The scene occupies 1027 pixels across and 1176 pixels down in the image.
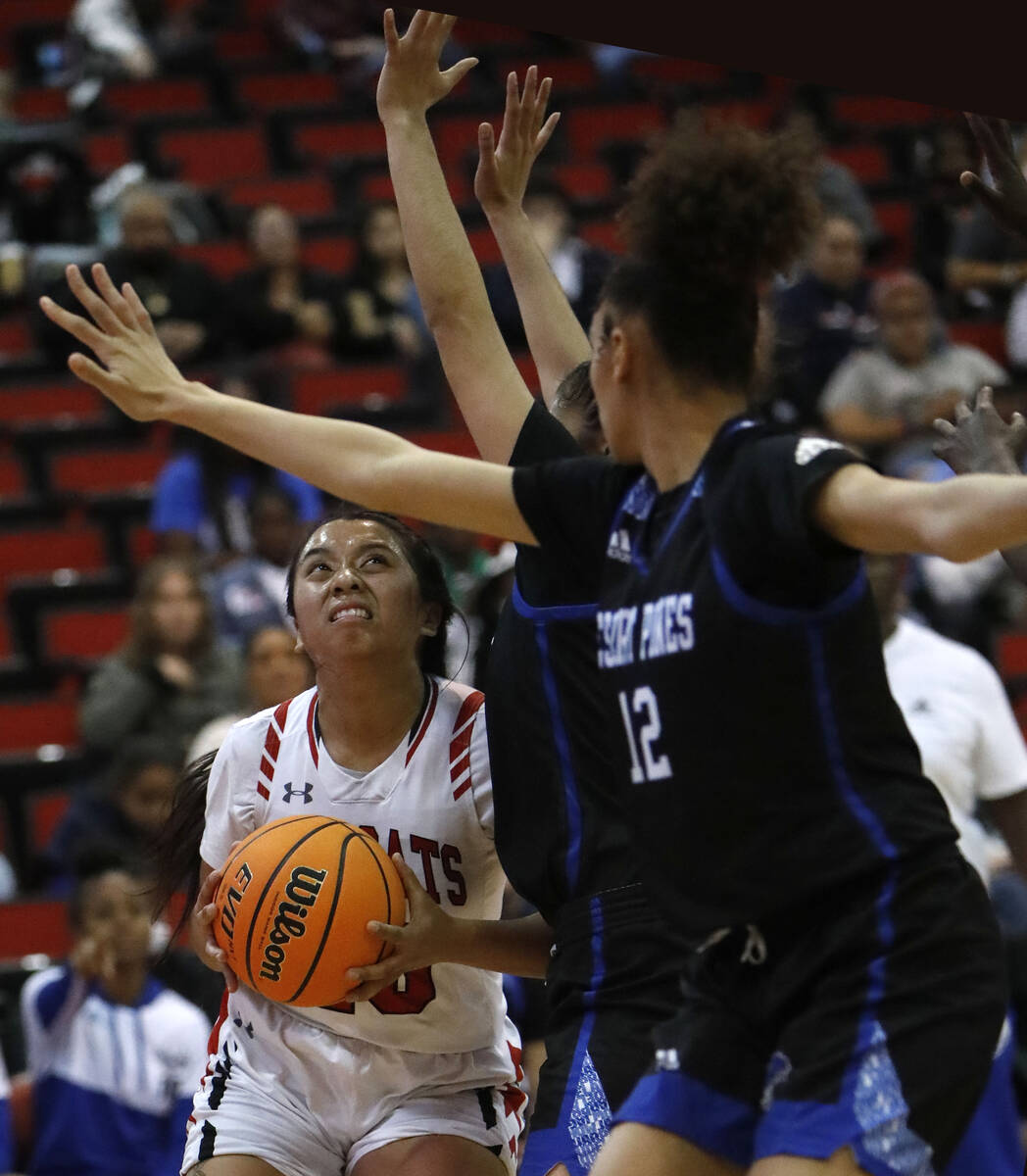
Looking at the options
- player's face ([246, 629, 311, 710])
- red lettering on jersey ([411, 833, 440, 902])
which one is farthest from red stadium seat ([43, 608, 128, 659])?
red lettering on jersey ([411, 833, 440, 902])

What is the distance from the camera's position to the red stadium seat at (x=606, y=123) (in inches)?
564

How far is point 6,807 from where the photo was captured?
8.34m

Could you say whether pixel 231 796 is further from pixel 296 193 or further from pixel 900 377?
pixel 296 193

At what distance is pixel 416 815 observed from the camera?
12.9ft

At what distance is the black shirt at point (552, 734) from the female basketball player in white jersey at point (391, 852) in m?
0.29

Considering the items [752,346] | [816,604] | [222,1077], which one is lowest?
[222,1077]

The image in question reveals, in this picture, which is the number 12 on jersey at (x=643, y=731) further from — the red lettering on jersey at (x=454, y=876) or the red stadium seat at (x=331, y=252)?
the red stadium seat at (x=331, y=252)

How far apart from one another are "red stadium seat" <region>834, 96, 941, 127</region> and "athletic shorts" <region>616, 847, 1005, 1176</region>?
1262 cm

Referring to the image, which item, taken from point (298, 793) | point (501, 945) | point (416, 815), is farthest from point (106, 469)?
point (501, 945)

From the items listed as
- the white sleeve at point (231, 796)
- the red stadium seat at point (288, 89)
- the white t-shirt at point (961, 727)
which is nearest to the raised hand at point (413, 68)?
the white sleeve at point (231, 796)

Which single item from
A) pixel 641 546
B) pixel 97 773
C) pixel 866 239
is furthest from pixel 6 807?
pixel 866 239

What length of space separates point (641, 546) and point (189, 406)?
2.59 ft

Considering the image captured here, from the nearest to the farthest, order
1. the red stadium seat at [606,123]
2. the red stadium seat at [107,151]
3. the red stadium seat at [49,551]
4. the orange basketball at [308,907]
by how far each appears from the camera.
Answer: the orange basketball at [308,907] → the red stadium seat at [49,551] → the red stadium seat at [107,151] → the red stadium seat at [606,123]

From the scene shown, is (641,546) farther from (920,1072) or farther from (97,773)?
(97,773)
